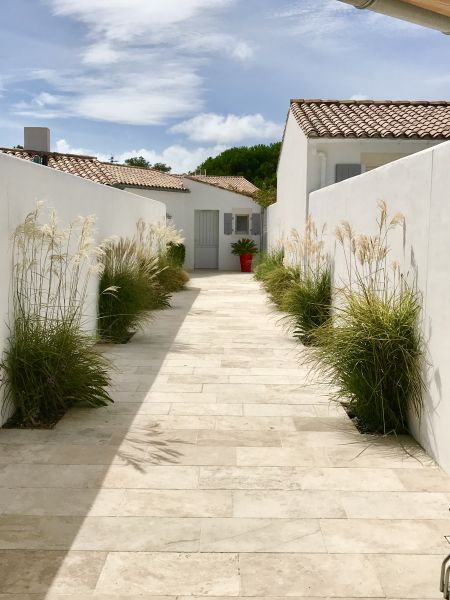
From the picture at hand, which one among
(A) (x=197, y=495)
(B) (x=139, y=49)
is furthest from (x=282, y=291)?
(A) (x=197, y=495)

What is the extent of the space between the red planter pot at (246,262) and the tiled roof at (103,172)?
10.5ft

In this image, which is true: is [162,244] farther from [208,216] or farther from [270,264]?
[208,216]

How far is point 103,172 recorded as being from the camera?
833 inches

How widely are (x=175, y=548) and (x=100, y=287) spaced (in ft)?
20.1

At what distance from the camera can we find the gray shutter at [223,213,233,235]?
81.0ft

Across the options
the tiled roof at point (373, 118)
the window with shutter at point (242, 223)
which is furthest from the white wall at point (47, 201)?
the window with shutter at point (242, 223)

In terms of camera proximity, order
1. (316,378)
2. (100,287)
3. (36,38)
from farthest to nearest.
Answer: (36,38) < (100,287) < (316,378)

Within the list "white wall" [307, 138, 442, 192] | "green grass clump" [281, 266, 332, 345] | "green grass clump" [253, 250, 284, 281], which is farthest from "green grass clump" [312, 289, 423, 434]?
"green grass clump" [253, 250, 284, 281]

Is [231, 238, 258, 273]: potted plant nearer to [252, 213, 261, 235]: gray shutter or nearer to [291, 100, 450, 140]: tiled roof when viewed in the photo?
[252, 213, 261, 235]: gray shutter

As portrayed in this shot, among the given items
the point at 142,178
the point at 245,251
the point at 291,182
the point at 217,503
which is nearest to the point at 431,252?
the point at 217,503

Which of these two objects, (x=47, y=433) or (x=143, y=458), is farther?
(x=47, y=433)

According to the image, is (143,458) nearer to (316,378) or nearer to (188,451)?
(188,451)

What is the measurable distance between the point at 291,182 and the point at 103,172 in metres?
6.99

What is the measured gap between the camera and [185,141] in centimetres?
2842
